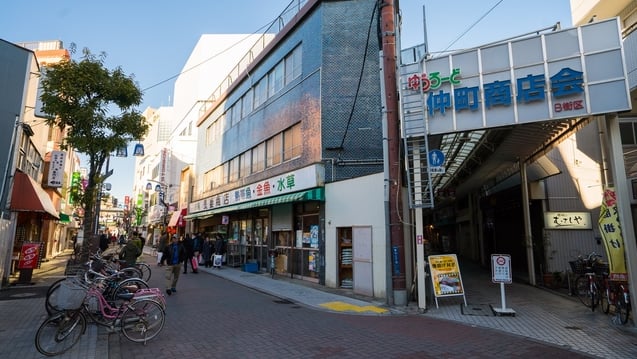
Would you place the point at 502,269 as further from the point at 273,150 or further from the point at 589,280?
the point at 273,150

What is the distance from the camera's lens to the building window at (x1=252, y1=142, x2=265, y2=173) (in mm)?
20403

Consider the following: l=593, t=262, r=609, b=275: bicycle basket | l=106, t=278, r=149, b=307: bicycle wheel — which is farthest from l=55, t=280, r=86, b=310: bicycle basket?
l=593, t=262, r=609, b=275: bicycle basket

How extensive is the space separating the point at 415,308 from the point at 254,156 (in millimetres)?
13512

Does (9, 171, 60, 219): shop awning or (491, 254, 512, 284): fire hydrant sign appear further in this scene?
(9, 171, 60, 219): shop awning

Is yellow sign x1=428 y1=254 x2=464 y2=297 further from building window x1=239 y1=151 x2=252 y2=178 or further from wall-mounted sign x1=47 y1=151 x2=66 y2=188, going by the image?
wall-mounted sign x1=47 y1=151 x2=66 y2=188

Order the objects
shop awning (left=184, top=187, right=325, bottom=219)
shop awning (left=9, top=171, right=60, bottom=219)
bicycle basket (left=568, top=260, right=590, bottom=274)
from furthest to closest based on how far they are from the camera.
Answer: shop awning (left=184, top=187, right=325, bottom=219) → shop awning (left=9, top=171, right=60, bottom=219) → bicycle basket (left=568, top=260, right=590, bottom=274)

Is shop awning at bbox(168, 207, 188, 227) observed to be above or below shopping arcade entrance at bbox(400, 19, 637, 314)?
below

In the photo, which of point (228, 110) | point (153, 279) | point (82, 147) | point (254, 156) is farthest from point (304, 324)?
point (228, 110)

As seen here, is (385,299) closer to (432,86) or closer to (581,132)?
(432,86)

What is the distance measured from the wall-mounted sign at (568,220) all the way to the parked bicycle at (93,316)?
1455 cm

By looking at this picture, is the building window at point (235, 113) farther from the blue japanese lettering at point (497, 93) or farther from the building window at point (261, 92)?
the blue japanese lettering at point (497, 93)

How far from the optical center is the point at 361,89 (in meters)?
15.1

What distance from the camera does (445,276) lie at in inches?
415

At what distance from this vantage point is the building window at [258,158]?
2040cm
